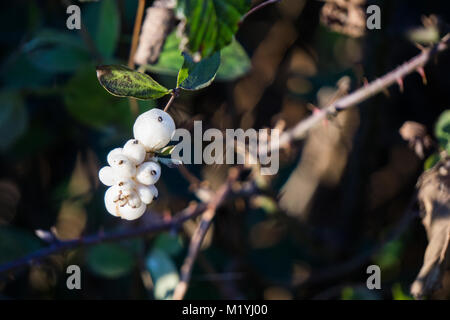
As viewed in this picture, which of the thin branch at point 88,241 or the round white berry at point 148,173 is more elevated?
the thin branch at point 88,241

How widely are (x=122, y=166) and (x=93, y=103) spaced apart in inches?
21.0

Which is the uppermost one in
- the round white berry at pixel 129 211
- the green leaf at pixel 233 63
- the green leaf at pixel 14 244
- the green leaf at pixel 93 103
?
the green leaf at pixel 93 103

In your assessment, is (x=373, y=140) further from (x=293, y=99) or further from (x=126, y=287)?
(x=126, y=287)

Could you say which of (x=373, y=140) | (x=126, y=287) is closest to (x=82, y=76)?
(x=126, y=287)

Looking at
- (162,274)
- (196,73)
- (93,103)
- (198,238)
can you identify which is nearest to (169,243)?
(162,274)

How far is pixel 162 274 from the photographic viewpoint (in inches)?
33.9

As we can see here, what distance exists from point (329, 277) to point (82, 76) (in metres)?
0.71

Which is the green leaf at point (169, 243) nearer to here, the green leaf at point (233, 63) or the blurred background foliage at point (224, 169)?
the blurred background foliage at point (224, 169)

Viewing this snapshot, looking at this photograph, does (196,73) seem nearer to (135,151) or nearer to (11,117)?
(135,151)

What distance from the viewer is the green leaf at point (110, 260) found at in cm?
95

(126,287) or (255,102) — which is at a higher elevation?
(255,102)

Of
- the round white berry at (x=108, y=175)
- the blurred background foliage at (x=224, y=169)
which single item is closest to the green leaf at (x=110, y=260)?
the blurred background foliage at (x=224, y=169)

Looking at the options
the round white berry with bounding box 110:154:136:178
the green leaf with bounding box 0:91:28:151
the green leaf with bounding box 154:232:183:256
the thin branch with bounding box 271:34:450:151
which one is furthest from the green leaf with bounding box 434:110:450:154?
the green leaf with bounding box 0:91:28:151

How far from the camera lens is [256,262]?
1099mm
